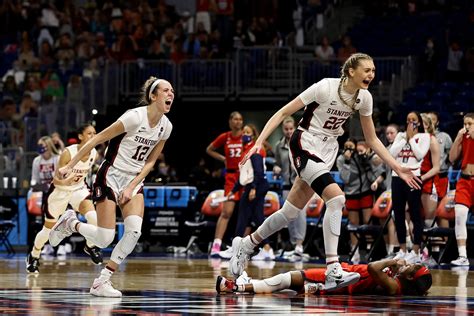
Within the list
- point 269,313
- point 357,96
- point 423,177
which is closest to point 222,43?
point 423,177

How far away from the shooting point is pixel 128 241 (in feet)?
37.0

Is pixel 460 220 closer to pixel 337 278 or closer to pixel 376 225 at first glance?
pixel 376 225

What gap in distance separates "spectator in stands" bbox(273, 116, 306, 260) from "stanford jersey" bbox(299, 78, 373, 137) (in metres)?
6.66

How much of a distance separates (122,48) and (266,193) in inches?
413

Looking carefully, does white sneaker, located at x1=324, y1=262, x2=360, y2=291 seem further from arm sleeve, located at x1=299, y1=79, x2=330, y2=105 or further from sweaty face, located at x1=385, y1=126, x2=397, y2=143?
sweaty face, located at x1=385, y1=126, x2=397, y2=143

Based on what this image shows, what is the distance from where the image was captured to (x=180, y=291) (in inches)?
458

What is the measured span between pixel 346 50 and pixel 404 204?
1007 cm

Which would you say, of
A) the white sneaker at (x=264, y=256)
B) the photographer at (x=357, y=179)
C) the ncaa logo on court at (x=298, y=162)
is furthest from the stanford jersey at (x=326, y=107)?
the photographer at (x=357, y=179)

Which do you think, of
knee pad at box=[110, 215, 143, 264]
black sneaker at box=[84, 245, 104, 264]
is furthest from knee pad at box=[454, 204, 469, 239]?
knee pad at box=[110, 215, 143, 264]

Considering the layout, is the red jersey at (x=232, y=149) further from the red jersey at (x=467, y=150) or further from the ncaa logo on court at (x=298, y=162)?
the ncaa logo on court at (x=298, y=162)

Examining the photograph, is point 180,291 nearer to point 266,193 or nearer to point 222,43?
point 266,193

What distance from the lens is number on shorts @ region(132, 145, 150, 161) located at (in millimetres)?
11594

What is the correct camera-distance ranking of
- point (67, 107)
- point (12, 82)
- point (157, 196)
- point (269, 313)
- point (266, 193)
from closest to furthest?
point (269, 313) → point (266, 193) → point (157, 196) → point (67, 107) → point (12, 82)

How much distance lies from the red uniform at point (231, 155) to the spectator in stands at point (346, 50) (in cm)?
702
